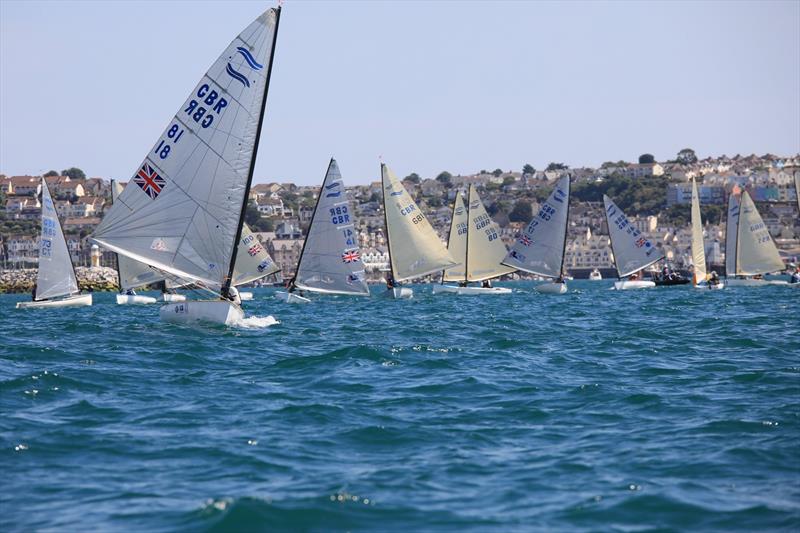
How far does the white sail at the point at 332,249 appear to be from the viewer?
4966 centimetres

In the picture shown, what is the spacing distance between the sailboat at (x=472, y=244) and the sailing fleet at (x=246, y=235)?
6 centimetres

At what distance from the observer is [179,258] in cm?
2730

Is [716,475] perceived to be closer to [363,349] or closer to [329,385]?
[329,385]

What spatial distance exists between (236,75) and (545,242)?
37.9 m

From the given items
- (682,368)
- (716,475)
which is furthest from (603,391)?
(716,475)

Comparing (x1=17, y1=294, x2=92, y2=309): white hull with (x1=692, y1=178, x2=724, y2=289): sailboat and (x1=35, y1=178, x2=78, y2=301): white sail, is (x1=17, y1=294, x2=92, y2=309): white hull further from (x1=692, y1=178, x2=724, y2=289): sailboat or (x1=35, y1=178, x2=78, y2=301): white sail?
(x1=692, y1=178, x2=724, y2=289): sailboat

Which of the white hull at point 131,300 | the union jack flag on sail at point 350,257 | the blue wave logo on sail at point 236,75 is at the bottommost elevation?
the white hull at point 131,300

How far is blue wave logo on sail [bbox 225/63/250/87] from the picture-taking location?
2661 centimetres

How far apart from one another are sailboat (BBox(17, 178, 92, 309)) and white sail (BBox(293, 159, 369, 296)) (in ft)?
31.9

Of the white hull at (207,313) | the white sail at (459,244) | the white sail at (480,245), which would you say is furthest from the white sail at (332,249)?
the white hull at (207,313)

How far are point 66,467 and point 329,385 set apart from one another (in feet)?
19.6

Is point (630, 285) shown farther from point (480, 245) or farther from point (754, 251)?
point (480, 245)

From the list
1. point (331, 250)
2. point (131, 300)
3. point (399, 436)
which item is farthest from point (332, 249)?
point (399, 436)

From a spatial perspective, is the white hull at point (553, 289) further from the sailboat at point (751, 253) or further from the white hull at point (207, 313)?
the white hull at point (207, 313)
